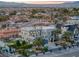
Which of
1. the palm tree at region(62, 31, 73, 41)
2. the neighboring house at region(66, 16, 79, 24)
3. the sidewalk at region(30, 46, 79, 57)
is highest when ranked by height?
the neighboring house at region(66, 16, 79, 24)

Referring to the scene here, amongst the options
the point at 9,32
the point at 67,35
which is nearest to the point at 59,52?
the point at 67,35

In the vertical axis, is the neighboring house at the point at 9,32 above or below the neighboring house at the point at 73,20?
below

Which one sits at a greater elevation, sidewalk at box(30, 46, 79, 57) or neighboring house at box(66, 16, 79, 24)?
neighboring house at box(66, 16, 79, 24)

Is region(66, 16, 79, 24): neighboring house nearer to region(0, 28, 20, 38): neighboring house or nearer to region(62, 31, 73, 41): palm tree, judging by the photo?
region(62, 31, 73, 41): palm tree

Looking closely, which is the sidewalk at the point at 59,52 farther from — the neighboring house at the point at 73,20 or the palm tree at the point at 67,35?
the neighboring house at the point at 73,20

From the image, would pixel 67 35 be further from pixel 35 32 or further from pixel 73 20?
pixel 35 32

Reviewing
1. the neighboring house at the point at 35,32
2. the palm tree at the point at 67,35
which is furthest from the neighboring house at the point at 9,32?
the palm tree at the point at 67,35

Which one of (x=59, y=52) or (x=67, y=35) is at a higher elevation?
(x=67, y=35)

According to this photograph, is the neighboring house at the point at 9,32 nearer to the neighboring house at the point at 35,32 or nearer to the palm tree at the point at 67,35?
the neighboring house at the point at 35,32

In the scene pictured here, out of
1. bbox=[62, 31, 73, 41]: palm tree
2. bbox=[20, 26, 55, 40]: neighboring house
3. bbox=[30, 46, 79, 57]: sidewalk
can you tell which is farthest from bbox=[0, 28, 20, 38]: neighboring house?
bbox=[62, 31, 73, 41]: palm tree

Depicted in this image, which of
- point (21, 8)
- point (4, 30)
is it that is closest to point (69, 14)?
point (21, 8)

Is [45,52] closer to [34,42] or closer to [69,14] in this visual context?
[34,42]

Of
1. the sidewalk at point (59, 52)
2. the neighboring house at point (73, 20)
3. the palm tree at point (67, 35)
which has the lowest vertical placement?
the sidewalk at point (59, 52)
